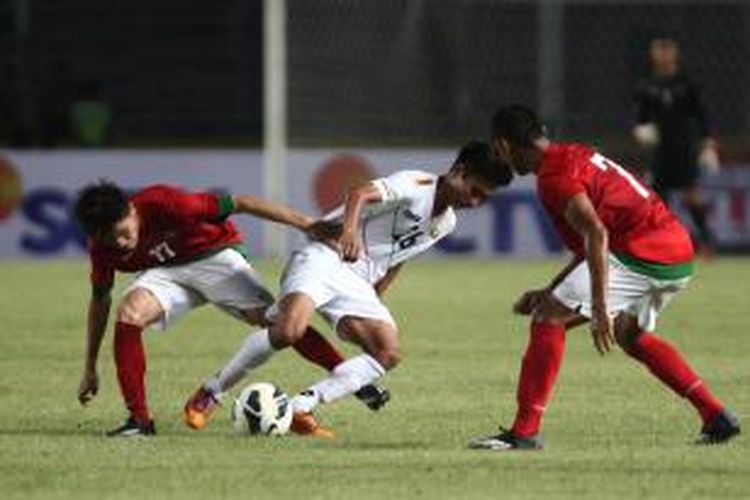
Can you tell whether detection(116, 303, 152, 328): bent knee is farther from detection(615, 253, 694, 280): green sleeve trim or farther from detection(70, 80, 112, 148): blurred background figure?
detection(70, 80, 112, 148): blurred background figure

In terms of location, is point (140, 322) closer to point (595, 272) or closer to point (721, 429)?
point (595, 272)

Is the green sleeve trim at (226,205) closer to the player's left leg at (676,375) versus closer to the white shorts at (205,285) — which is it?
the white shorts at (205,285)

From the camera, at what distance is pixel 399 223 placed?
10.8 m

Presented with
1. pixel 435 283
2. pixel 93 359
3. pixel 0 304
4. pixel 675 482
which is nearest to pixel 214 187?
pixel 435 283

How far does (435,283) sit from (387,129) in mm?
3783

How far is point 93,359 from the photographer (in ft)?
34.7

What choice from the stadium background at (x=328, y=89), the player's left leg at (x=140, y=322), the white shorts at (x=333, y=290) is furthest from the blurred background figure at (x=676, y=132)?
the white shorts at (x=333, y=290)

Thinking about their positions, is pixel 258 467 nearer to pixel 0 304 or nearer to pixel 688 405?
pixel 688 405

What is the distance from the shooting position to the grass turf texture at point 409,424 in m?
8.89

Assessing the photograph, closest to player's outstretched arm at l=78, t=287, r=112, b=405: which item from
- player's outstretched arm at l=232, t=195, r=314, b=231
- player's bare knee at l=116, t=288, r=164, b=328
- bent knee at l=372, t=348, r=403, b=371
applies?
player's bare knee at l=116, t=288, r=164, b=328

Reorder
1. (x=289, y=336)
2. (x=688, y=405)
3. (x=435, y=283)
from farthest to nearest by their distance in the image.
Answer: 1. (x=435, y=283)
2. (x=688, y=405)
3. (x=289, y=336)

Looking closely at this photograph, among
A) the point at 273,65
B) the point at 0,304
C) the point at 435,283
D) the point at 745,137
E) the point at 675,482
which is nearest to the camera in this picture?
the point at 675,482

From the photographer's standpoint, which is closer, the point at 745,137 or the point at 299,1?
the point at 299,1

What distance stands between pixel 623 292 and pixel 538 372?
519mm
